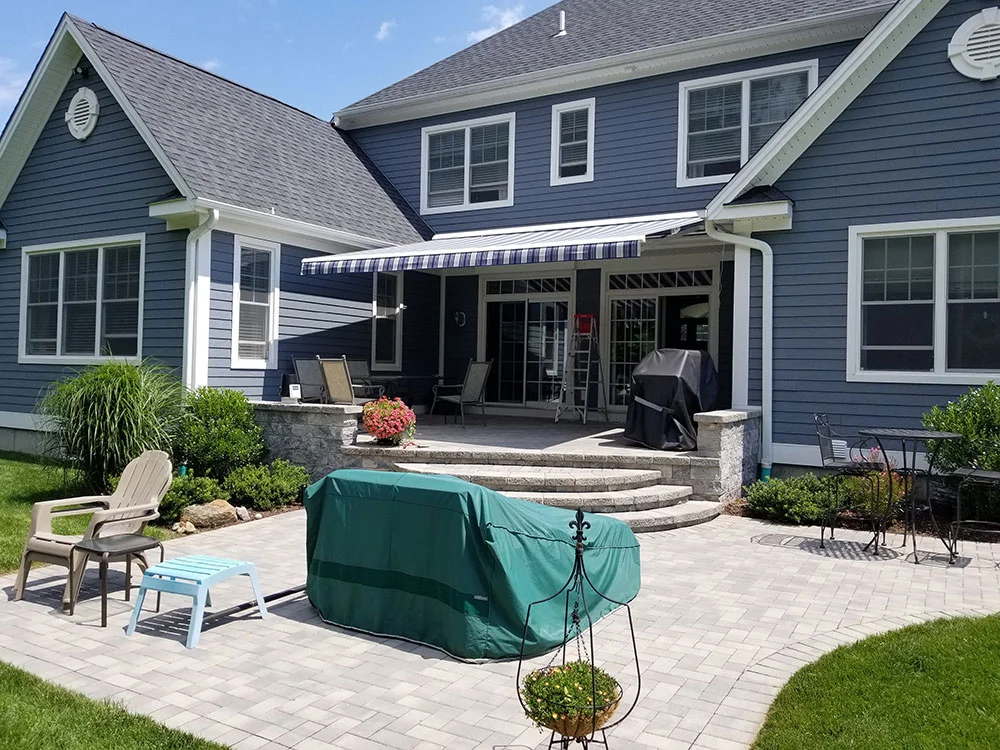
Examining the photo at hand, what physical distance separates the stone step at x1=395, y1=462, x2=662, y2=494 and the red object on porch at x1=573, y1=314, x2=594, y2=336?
5135 millimetres

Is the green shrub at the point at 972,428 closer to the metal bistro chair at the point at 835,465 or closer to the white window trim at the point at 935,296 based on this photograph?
the white window trim at the point at 935,296

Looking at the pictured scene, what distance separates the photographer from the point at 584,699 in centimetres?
294

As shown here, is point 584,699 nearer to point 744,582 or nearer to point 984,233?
point 744,582

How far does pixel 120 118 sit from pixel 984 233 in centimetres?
1160

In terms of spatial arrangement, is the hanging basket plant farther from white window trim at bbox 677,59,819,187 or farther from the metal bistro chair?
white window trim at bbox 677,59,819,187

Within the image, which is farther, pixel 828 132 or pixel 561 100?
pixel 561 100

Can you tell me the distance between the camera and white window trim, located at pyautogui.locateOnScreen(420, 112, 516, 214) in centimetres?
1400

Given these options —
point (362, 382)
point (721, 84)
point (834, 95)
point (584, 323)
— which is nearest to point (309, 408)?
point (362, 382)

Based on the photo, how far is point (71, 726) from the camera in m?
3.64

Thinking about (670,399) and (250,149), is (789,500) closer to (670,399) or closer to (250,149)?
(670,399)

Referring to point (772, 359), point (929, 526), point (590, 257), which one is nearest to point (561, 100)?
point (590, 257)

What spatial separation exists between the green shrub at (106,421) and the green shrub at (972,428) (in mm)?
8584

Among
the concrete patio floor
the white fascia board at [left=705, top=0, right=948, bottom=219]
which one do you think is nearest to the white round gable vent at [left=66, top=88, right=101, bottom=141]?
the concrete patio floor

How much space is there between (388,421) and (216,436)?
2082 mm
